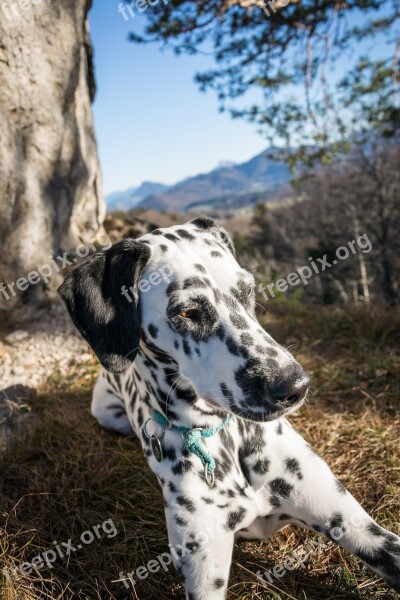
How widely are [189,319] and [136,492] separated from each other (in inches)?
59.1

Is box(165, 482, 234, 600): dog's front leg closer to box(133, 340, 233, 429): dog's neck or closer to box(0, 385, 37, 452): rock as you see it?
box(133, 340, 233, 429): dog's neck

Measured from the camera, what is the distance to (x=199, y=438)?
2029mm

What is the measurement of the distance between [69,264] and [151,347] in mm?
3591

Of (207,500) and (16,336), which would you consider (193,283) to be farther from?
(16,336)

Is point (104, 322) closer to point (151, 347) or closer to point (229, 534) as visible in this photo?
point (151, 347)

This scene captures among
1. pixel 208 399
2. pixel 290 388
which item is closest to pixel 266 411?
pixel 290 388

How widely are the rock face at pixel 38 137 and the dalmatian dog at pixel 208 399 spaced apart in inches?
122

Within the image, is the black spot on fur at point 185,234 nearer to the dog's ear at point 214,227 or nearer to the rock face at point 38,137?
the dog's ear at point 214,227

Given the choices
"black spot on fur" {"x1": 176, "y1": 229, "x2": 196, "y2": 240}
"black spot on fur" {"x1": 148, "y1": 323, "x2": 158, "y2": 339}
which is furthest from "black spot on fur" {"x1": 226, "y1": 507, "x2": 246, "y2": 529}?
"black spot on fur" {"x1": 176, "y1": 229, "x2": 196, "y2": 240}

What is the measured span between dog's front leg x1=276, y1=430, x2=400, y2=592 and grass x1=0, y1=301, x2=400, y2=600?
0.29m

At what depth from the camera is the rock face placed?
4.37 meters

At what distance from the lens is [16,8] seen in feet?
13.8

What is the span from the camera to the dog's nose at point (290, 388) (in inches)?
65.8

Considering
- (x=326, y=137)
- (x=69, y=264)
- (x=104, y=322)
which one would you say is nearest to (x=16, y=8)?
(x=69, y=264)
